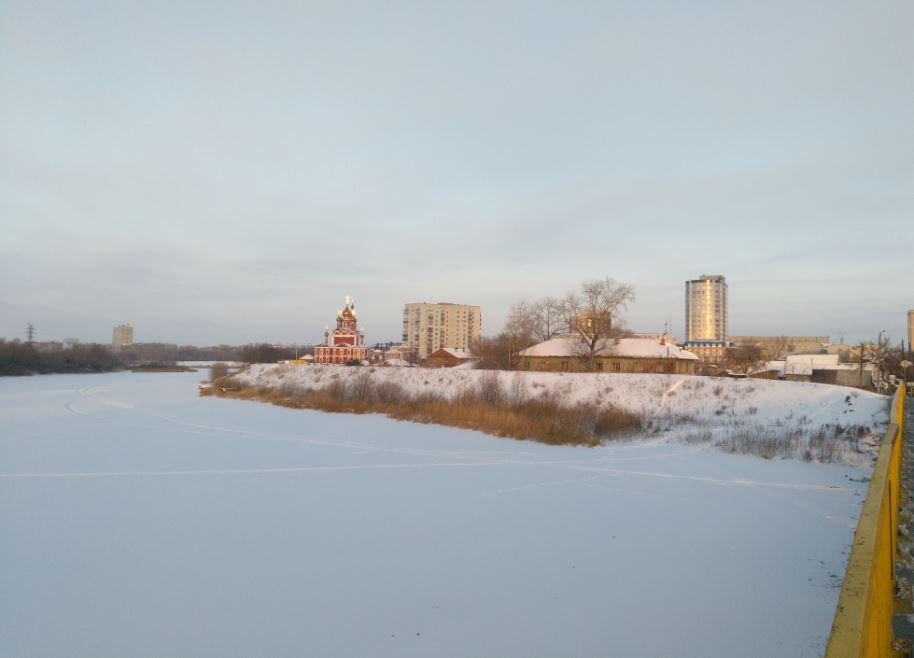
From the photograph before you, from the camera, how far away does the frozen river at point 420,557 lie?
467 cm

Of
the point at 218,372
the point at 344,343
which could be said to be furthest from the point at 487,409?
the point at 344,343

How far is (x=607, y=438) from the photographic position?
708 inches

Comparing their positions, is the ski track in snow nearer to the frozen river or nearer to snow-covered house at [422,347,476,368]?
the frozen river

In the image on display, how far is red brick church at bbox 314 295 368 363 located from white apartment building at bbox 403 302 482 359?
47.7m

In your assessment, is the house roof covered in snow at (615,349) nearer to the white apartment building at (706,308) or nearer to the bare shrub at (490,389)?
the bare shrub at (490,389)

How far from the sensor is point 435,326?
135 metres

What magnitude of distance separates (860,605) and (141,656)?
4.91 meters

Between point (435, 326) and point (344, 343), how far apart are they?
56579 mm

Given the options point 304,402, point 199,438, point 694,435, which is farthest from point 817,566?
point 304,402

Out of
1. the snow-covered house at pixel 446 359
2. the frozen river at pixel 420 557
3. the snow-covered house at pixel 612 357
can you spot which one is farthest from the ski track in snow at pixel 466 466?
the snow-covered house at pixel 446 359

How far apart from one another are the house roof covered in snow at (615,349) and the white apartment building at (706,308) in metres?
125

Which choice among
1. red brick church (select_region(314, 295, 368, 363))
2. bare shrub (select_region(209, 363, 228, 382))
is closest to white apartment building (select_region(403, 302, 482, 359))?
red brick church (select_region(314, 295, 368, 363))

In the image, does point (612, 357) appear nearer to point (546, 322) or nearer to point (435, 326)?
point (546, 322)

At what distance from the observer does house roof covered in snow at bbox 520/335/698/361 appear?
4184cm
